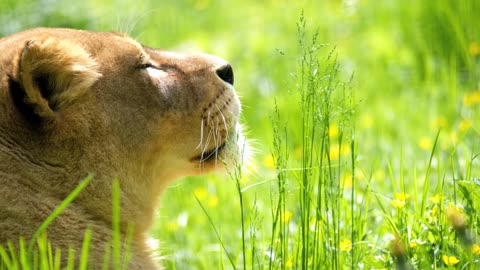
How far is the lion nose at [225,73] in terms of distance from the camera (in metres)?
3.87

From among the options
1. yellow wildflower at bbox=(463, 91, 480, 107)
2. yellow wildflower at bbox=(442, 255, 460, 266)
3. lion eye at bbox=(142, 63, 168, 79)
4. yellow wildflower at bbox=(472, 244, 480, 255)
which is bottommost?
yellow wildflower at bbox=(442, 255, 460, 266)

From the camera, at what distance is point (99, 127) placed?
3447 millimetres

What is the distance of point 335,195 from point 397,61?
3472mm

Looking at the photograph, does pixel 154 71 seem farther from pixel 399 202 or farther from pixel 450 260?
pixel 450 260

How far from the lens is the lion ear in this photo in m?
3.19

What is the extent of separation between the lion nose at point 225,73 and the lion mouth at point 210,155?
260 millimetres

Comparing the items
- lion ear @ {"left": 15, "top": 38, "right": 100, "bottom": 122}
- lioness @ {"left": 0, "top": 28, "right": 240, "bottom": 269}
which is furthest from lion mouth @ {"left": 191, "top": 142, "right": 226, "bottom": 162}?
lion ear @ {"left": 15, "top": 38, "right": 100, "bottom": 122}

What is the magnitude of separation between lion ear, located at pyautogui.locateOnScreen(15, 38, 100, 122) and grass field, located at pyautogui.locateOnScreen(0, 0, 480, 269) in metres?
0.57

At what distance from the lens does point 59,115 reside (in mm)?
3350

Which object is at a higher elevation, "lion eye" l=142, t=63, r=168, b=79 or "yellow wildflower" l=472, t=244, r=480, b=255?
"lion eye" l=142, t=63, r=168, b=79

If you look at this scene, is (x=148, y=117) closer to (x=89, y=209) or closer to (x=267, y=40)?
(x=89, y=209)

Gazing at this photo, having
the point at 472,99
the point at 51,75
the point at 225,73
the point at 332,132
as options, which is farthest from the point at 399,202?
the point at 332,132

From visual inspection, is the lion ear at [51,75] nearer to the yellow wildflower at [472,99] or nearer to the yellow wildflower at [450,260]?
the yellow wildflower at [450,260]

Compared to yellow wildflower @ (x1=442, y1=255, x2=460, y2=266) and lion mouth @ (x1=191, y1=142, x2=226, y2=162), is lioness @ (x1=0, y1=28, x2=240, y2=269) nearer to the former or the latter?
lion mouth @ (x1=191, y1=142, x2=226, y2=162)
